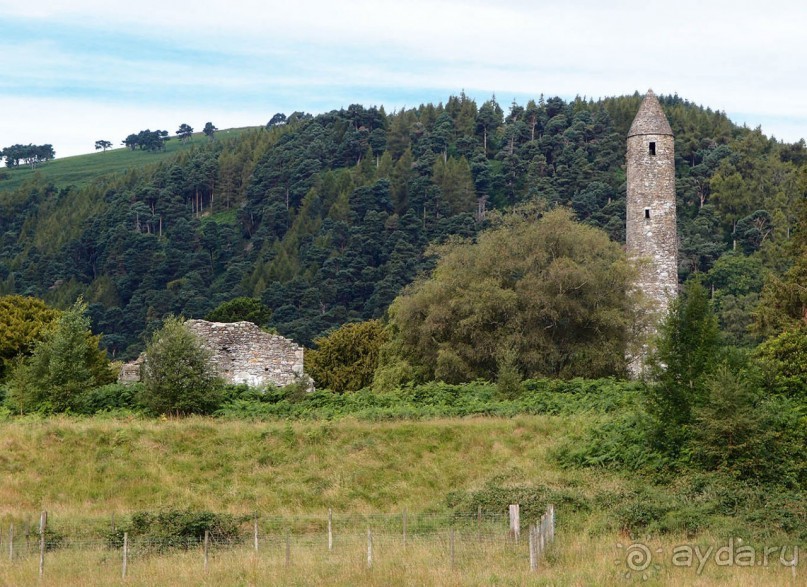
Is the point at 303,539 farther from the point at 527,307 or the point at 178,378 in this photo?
the point at 527,307

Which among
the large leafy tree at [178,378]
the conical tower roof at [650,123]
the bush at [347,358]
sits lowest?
the bush at [347,358]

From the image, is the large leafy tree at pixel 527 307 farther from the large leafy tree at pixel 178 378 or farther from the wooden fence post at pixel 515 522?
the wooden fence post at pixel 515 522

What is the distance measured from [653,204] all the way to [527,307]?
636 inches

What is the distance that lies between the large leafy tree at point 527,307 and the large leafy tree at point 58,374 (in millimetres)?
12514

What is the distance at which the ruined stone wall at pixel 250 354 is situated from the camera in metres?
42.4

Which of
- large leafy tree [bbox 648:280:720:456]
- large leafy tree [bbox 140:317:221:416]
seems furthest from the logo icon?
large leafy tree [bbox 140:317:221:416]

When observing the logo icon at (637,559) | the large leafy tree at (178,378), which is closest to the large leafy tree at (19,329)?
the large leafy tree at (178,378)

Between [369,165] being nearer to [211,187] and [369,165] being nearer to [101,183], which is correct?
[211,187]

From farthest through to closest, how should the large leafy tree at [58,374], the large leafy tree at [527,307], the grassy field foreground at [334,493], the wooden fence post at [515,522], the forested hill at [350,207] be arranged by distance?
1. the forested hill at [350,207]
2. the large leafy tree at [527,307]
3. the large leafy tree at [58,374]
4. the wooden fence post at [515,522]
5. the grassy field foreground at [334,493]

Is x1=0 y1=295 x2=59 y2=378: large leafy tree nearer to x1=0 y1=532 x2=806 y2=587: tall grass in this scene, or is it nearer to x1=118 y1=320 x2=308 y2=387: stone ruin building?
x1=118 y1=320 x2=308 y2=387: stone ruin building

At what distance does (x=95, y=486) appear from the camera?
27281 millimetres

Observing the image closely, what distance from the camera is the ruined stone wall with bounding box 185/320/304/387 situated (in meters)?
42.4

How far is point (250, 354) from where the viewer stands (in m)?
42.8

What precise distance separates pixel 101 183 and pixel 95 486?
160530mm
